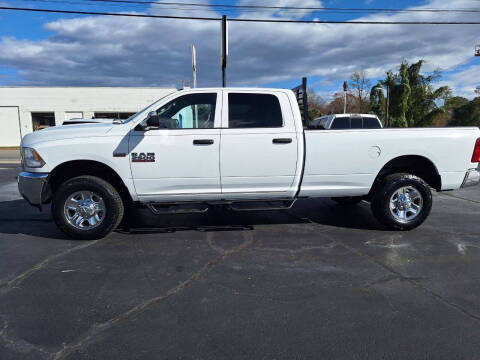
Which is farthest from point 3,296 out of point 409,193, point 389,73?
point 389,73

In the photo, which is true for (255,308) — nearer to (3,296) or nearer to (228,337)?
(228,337)

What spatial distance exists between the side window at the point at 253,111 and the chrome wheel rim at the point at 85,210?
2064 mm

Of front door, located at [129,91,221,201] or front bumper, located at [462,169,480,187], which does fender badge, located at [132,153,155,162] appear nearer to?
front door, located at [129,91,221,201]

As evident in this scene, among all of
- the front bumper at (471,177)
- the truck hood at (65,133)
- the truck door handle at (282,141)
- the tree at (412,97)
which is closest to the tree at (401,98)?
the tree at (412,97)

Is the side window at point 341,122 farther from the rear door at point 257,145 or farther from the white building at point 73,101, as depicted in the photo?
the white building at point 73,101

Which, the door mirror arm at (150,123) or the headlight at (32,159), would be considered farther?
the headlight at (32,159)

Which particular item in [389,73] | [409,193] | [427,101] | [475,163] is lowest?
[409,193]

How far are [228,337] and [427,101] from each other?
30.2 metres

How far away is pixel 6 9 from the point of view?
13148mm

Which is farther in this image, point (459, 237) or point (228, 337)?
point (459, 237)

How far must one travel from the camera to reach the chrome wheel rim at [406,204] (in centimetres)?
512

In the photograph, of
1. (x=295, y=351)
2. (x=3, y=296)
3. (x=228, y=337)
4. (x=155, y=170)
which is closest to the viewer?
(x=295, y=351)

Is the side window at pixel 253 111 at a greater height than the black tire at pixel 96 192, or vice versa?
the side window at pixel 253 111

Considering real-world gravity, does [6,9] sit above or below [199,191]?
above
